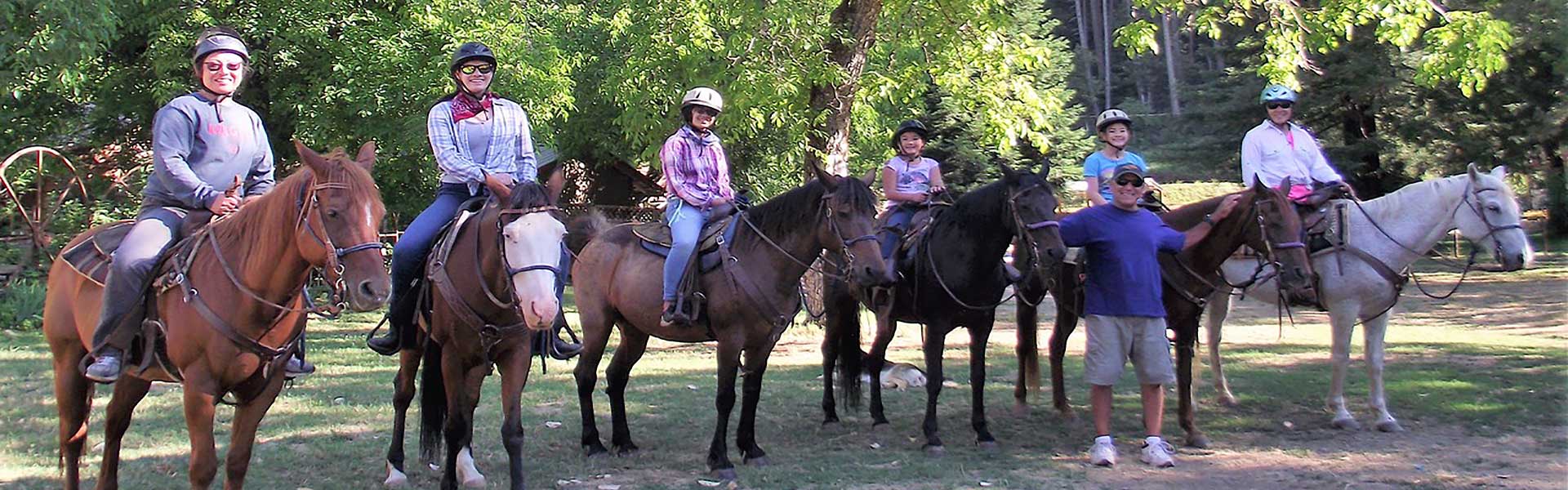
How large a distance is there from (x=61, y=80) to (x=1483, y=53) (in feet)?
52.8

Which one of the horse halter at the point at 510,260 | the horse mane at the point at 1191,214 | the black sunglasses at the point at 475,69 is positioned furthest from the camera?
the horse mane at the point at 1191,214

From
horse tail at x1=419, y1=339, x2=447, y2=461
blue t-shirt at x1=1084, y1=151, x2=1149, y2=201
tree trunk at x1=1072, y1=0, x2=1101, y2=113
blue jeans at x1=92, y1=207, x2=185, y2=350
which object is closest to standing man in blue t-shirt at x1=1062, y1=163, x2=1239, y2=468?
blue t-shirt at x1=1084, y1=151, x2=1149, y2=201

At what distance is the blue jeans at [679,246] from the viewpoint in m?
7.72

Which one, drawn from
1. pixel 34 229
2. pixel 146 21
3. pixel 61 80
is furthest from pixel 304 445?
pixel 146 21

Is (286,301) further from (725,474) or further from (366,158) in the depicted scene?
(725,474)

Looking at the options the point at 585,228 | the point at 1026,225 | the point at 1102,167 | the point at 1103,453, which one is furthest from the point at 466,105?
the point at 1102,167

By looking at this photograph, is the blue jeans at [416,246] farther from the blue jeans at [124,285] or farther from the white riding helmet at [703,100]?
the white riding helmet at [703,100]

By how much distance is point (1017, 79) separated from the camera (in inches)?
525

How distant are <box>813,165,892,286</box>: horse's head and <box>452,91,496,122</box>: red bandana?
1907mm

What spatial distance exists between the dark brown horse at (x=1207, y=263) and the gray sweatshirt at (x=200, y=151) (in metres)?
5.00

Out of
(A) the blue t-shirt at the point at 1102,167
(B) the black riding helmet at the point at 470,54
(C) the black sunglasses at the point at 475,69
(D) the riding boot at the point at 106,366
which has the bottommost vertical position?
(D) the riding boot at the point at 106,366

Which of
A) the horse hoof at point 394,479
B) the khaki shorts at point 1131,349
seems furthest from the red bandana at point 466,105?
the khaki shorts at point 1131,349

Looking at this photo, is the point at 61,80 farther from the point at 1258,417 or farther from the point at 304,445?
the point at 1258,417

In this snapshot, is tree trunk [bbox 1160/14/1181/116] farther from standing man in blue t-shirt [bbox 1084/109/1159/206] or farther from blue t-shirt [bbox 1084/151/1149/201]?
blue t-shirt [bbox 1084/151/1149/201]
